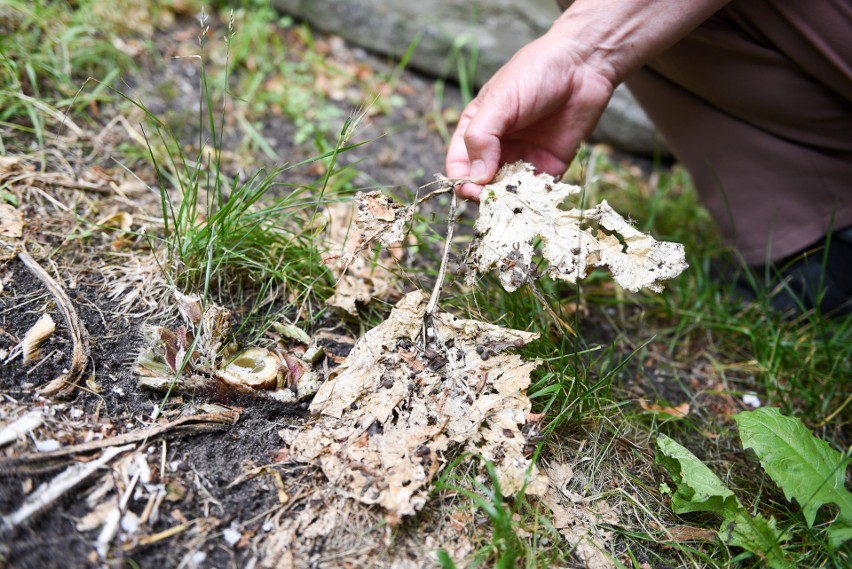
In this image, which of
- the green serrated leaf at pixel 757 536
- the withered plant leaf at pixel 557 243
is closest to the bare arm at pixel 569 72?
the withered plant leaf at pixel 557 243

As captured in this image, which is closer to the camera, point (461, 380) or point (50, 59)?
point (461, 380)

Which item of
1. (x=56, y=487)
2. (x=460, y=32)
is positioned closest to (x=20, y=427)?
(x=56, y=487)

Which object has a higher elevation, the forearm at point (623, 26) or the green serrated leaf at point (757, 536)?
the forearm at point (623, 26)

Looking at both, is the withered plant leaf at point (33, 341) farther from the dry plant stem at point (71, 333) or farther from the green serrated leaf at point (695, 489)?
the green serrated leaf at point (695, 489)

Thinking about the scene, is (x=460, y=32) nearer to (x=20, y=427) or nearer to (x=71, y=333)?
(x=71, y=333)

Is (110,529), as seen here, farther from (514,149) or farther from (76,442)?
(514,149)

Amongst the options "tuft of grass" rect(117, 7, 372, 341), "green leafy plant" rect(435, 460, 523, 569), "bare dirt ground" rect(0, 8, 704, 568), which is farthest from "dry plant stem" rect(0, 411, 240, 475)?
"green leafy plant" rect(435, 460, 523, 569)
